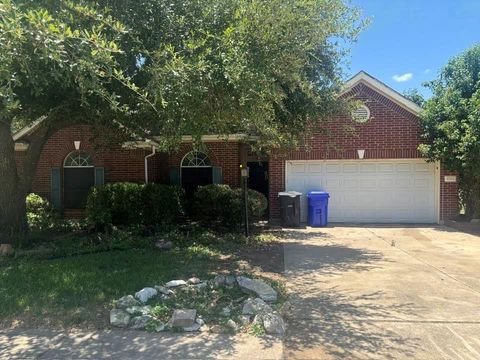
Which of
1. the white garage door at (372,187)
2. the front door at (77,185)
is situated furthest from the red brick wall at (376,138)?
the front door at (77,185)

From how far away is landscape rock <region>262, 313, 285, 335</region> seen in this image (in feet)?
16.8

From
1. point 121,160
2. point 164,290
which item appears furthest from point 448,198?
point 164,290

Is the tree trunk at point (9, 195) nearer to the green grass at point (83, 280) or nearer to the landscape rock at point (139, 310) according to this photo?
the green grass at point (83, 280)

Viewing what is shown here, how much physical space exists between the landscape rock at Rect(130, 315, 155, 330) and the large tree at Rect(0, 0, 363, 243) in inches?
97.3

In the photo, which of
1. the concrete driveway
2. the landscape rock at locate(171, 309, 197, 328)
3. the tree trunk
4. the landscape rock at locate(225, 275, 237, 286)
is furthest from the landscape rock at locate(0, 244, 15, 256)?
the concrete driveway

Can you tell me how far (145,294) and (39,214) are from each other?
32.9 ft

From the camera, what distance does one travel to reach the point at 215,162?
15844 millimetres

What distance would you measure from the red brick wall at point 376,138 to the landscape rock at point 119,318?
10268mm

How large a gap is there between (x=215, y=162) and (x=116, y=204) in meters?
3.99

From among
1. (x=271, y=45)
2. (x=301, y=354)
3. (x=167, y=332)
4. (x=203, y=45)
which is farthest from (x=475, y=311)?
(x=203, y=45)

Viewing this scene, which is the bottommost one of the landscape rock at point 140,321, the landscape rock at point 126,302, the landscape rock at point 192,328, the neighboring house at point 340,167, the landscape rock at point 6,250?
the landscape rock at point 192,328

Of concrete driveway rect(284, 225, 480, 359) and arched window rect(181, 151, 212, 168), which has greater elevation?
arched window rect(181, 151, 212, 168)

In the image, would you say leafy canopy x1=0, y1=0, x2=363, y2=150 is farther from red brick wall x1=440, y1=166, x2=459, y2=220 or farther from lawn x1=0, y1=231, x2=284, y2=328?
red brick wall x1=440, y1=166, x2=459, y2=220

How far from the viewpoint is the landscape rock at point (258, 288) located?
20.2ft
